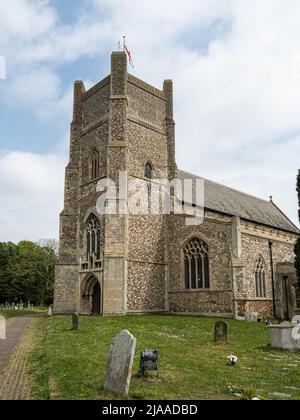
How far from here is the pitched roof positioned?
31.8 m

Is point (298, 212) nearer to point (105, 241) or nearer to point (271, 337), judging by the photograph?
point (271, 337)

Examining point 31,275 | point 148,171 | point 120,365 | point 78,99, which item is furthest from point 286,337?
point 31,275

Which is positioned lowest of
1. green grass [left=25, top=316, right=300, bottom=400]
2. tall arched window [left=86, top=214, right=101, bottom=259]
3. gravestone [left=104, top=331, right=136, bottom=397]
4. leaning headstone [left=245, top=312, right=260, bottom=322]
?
leaning headstone [left=245, top=312, right=260, bottom=322]

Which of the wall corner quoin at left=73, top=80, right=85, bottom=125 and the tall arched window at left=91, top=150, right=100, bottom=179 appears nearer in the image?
the tall arched window at left=91, top=150, right=100, bottom=179

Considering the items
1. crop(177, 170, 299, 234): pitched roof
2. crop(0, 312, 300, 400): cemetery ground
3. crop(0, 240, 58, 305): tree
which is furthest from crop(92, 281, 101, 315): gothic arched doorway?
crop(0, 240, 58, 305): tree

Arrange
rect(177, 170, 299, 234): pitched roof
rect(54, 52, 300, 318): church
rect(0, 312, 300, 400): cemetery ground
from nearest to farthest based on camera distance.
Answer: rect(0, 312, 300, 400): cemetery ground < rect(54, 52, 300, 318): church < rect(177, 170, 299, 234): pitched roof

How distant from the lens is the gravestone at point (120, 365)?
6312 millimetres

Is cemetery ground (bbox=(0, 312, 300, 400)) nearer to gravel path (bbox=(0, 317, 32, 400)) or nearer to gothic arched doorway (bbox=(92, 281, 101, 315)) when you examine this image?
gravel path (bbox=(0, 317, 32, 400))

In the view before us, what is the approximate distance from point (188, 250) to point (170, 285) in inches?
114

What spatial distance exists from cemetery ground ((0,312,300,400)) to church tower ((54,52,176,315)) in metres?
10.7

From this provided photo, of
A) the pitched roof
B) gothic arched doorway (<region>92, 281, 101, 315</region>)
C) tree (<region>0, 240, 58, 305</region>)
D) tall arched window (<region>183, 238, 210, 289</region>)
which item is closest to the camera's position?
tall arched window (<region>183, 238, 210, 289</region>)

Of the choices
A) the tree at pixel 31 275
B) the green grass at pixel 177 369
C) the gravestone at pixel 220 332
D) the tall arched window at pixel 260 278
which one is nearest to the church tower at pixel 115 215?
the tall arched window at pixel 260 278

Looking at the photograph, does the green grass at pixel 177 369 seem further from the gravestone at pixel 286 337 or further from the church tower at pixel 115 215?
the church tower at pixel 115 215

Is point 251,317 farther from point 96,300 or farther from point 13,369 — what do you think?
point 13,369
